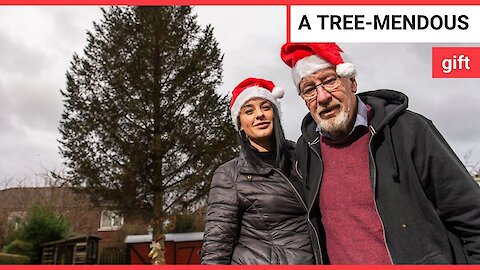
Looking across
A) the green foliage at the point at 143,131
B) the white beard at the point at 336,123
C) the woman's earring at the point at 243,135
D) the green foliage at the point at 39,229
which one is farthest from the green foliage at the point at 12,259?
the white beard at the point at 336,123

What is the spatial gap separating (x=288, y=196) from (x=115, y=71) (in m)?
12.9

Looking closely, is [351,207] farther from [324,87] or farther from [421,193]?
[324,87]

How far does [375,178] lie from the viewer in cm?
178

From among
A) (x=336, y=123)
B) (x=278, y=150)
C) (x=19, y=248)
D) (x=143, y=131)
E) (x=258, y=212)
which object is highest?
(x=143, y=131)

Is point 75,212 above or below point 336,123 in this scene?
below

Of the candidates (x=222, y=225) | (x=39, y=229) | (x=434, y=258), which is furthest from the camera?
(x=39, y=229)

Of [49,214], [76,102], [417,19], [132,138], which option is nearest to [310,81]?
[417,19]

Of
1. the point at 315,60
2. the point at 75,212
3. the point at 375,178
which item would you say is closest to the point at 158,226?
the point at 75,212

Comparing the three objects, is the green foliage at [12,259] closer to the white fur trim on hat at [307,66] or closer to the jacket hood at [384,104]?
the white fur trim on hat at [307,66]

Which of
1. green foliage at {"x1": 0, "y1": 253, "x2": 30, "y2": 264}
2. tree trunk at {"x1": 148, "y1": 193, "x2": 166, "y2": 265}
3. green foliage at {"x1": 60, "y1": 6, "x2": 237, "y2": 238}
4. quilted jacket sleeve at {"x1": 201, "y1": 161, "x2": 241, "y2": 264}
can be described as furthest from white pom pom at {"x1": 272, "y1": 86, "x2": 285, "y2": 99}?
green foliage at {"x1": 0, "y1": 253, "x2": 30, "y2": 264}

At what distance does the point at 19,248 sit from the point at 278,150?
1441 centimetres

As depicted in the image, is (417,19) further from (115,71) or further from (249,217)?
(115,71)

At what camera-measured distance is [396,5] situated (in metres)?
2.60

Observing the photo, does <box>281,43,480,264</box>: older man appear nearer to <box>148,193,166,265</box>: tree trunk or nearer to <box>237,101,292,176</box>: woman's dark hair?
<box>237,101,292,176</box>: woman's dark hair
